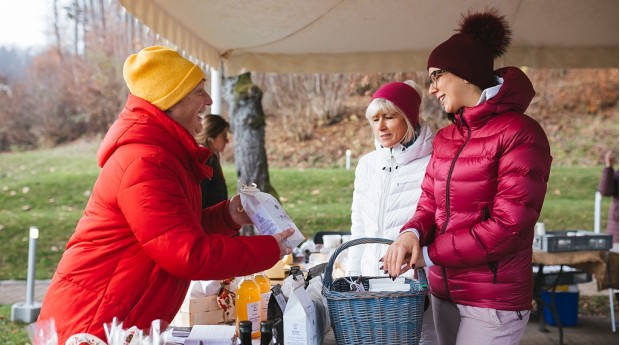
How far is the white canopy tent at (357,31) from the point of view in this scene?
471cm

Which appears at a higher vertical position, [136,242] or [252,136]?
[252,136]

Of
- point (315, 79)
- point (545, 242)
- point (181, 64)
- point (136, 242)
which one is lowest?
point (545, 242)

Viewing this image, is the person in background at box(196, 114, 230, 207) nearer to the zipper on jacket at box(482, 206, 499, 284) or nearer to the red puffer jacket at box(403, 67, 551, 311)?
the red puffer jacket at box(403, 67, 551, 311)

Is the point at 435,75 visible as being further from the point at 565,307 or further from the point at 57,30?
the point at 57,30

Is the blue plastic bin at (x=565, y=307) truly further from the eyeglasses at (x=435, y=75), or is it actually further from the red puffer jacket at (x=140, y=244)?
the red puffer jacket at (x=140, y=244)

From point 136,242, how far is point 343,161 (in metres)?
13.7

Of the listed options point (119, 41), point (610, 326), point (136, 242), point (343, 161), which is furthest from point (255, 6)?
point (119, 41)

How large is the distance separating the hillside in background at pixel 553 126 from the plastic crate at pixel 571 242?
9.89m

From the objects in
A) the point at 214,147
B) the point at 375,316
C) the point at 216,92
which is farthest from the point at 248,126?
the point at 375,316

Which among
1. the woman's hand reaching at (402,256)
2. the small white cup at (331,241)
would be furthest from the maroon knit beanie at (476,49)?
the small white cup at (331,241)

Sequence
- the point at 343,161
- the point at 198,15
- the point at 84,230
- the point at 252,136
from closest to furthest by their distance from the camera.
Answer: the point at 84,230 → the point at 198,15 → the point at 252,136 → the point at 343,161

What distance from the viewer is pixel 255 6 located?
15.4ft

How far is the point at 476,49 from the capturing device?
2129 mm

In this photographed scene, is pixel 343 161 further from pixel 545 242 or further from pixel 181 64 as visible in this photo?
pixel 181 64
